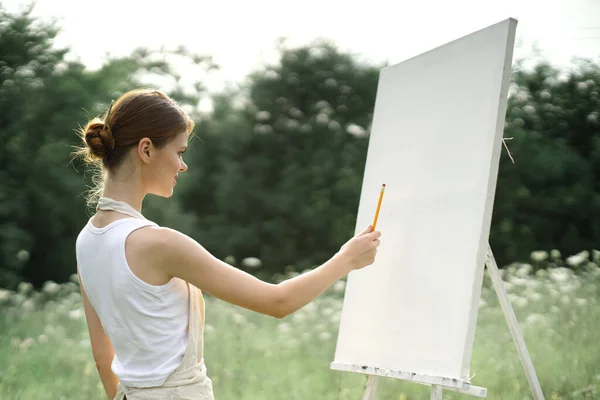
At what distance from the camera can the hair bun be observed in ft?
4.83

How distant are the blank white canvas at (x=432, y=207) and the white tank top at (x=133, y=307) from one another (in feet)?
2.74

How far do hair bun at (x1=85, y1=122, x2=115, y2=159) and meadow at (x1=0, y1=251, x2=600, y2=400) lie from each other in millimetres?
2432

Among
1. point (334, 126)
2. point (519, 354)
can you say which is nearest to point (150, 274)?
point (519, 354)

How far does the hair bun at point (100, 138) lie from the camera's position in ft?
4.83

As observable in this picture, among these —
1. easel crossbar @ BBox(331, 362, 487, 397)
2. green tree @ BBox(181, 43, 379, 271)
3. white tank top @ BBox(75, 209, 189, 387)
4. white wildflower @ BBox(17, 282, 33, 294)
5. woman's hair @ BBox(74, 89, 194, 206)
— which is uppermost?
green tree @ BBox(181, 43, 379, 271)

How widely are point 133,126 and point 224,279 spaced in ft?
1.14

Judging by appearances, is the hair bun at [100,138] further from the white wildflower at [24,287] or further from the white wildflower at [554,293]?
the white wildflower at [554,293]

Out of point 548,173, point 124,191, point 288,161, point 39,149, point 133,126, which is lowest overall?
point 124,191

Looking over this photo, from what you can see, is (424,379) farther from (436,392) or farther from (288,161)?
(288,161)

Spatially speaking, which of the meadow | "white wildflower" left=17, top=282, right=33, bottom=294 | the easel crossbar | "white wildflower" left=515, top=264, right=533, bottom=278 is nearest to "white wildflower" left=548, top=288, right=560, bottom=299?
the meadow

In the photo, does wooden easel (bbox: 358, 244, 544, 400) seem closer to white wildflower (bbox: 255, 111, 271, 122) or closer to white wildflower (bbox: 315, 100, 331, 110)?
white wildflower (bbox: 255, 111, 271, 122)

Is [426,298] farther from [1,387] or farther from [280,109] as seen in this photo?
[280,109]

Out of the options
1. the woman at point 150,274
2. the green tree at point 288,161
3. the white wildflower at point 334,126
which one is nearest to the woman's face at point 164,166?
the woman at point 150,274

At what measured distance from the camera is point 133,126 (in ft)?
4.79
